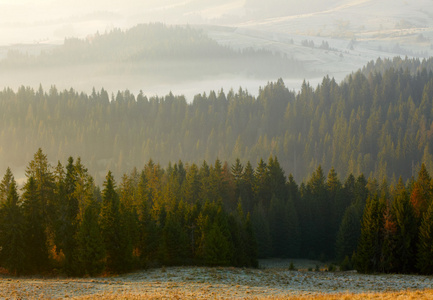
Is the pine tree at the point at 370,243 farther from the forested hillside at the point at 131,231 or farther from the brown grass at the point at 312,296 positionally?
the brown grass at the point at 312,296

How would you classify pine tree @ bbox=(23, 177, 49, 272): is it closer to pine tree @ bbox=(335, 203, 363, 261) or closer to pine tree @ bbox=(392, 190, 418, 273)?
pine tree @ bbox=(392, 190, 418, 273)

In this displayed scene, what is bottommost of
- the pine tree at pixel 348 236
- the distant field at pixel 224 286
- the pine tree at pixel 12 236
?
the pine tree at pixel 348 236

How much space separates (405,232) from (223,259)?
67.9ft

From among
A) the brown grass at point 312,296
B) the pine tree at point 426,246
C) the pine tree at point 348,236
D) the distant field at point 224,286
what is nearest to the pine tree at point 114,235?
the distant field at point 224,286

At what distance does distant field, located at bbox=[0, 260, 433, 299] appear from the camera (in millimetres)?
42469

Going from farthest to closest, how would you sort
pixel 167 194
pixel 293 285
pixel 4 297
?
1. pixel 167 194
2. pixel 293 285
3. pixel 4 297

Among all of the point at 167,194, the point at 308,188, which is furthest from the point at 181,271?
the point at 308,188

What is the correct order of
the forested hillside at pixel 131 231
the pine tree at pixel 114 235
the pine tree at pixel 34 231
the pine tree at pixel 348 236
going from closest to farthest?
the pine tree at pixel 114 235 → the forested hillside at pixel 131 231 → the pine tree at pixel 34 231 → the pine tree at pixel 348 236

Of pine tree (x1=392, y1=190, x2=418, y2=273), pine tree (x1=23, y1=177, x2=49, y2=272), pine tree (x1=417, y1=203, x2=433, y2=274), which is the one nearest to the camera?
pine tree (x1=417, y1=203, x2=433, y2=274)

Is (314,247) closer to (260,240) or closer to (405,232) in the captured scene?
(260,240)

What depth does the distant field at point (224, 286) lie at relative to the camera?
4247 centimetres


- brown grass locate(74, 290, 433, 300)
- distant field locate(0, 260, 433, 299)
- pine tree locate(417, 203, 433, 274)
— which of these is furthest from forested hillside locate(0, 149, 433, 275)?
brown grass locate(74, 290, 433, 300)

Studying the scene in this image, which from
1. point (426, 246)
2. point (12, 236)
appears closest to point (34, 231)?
point (12, 236)

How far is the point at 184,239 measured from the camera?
6975 centimetres
